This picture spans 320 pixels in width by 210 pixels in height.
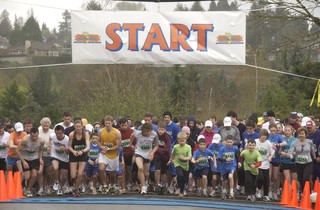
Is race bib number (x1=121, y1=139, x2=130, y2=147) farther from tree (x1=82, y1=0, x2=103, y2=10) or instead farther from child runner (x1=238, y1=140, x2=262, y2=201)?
tree (x1=82, y1=0, x2=103, y2=10)

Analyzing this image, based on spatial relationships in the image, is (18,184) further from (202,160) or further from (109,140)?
(202,160)

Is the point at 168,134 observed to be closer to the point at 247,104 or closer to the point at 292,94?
the point at 292,94

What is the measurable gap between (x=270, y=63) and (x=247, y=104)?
145 inches

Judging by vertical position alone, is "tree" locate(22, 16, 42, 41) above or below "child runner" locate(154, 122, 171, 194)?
above

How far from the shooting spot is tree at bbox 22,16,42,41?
3484cm

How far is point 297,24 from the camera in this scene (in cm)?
2742

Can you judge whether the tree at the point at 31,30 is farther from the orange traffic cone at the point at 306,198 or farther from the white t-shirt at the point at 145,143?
the orange traffic cone at the point at 306,198

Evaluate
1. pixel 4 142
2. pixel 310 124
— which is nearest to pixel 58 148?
pixel 4 142

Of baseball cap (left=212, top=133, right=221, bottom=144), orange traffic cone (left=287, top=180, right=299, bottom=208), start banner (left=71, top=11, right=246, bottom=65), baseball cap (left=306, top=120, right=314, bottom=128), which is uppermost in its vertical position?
start banner (left=71, top=11, right=246, bottom=65)

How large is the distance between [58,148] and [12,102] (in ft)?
129

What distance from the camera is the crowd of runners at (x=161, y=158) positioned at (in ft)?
54.4

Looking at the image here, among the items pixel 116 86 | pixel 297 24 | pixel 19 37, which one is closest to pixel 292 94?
pixel 116 86

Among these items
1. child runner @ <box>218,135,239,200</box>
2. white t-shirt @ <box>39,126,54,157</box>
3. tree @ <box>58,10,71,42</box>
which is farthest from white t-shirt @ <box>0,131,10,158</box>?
tree @ <box>58,10,71,42</box>

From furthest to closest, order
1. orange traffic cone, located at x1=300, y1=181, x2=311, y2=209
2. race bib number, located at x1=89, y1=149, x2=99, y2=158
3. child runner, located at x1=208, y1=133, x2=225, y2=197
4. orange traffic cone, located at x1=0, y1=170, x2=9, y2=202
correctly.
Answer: race bib number, located at x1=89, y1=149, x2=99, y2=158, child runner, located at x1=208, y1=133, x2=225, y2=197, orange traffic cone, located at x1=0, y1=170, x2=9, y2=202, orange traffic cone, located at x1=300, y1=181, x2=311, y2=209
